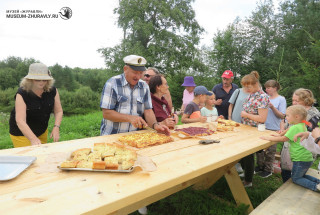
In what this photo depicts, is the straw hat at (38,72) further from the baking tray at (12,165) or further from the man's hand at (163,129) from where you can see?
the man's hand at (163,129)

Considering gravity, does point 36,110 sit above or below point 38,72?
below

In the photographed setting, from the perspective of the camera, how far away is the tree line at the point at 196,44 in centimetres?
1448

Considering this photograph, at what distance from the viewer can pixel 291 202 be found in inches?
94.8

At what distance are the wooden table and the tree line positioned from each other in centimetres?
1165

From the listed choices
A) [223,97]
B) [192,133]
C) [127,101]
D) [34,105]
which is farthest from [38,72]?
[223,97]

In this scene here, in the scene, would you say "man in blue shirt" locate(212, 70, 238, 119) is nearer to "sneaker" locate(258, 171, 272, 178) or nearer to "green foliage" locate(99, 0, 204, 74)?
"sneaker" locate(258, 171, 272, 178)

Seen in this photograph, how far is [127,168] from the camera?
1.59 m

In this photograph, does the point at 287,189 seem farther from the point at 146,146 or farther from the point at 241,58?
the point at 241,58

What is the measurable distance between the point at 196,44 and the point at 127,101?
20.7 metres

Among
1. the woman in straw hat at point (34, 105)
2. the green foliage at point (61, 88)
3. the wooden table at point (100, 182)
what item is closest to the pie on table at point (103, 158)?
the wooden table at point (100, 182)

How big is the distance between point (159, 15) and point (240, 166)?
738 inches

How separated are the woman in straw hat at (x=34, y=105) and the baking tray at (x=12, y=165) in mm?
866

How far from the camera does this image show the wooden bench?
7.27 ft

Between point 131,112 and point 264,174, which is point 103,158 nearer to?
point 131,112
